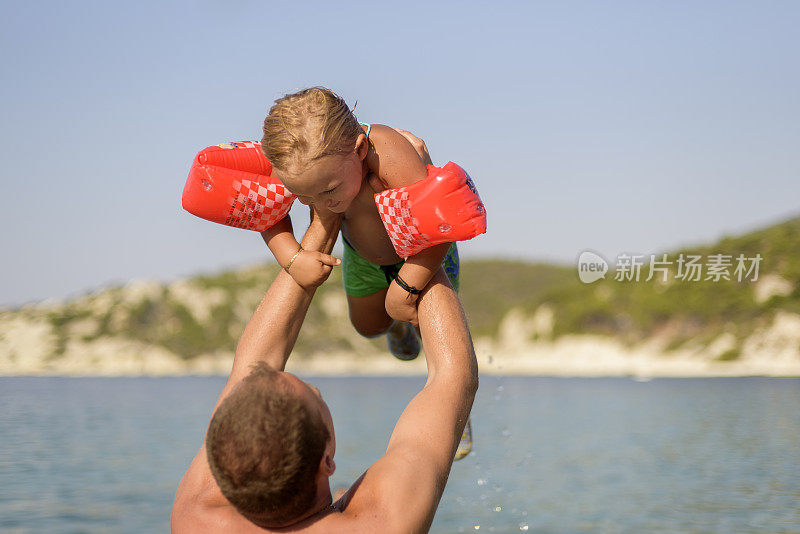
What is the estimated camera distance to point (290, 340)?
3.33 m

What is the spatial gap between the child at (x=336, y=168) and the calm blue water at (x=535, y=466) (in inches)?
420

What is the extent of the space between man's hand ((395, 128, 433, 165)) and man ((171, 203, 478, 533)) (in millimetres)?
1241

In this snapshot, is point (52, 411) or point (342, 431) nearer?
point (342, 431)

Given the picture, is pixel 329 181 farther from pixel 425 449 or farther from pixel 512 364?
pixel 512 364

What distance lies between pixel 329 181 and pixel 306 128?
0.25 metres

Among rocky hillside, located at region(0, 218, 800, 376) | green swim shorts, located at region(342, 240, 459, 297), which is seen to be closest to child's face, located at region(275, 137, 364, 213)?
green swim shorts, located at region(342, 240, 459, 297)

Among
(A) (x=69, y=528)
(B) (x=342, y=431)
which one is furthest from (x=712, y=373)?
(A) (x=69, y=528)

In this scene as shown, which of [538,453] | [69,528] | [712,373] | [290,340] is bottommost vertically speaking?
[712,373]

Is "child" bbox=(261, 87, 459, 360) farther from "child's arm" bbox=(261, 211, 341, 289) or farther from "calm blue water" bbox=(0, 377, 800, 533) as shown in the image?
"calm blue water" bbox=(0, 377, 800, 533)

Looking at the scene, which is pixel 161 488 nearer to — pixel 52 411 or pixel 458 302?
pixel 458 302

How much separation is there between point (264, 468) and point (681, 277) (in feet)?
211

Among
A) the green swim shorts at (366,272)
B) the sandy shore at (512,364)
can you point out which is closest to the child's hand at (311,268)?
the green swim shorts at (366,272)

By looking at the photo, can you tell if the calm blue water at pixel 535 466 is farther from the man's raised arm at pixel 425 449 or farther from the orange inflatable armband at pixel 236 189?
the man's raised arm at pixel 425 449

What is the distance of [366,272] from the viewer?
15.9ft
